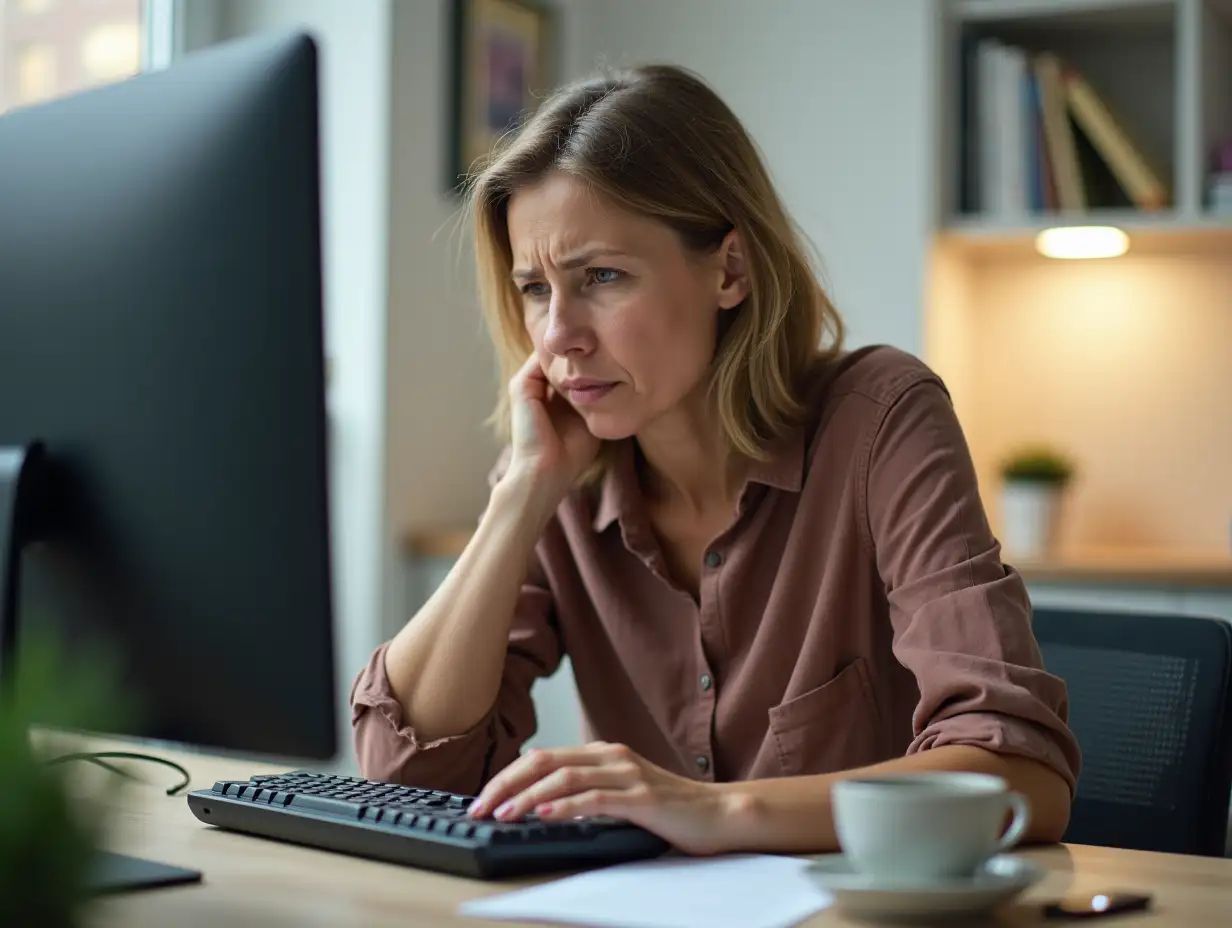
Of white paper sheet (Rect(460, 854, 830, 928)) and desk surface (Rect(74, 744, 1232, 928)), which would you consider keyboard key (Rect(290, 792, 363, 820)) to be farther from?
white paper sheet (Rect(460, 854, 830, 928))

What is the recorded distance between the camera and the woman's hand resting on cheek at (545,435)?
149cm

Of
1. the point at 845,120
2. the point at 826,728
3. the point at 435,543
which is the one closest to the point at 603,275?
the point at 826,728

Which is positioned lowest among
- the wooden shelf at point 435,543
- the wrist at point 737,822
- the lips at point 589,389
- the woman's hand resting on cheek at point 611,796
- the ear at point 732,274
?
the wooden shelf at point 435,543

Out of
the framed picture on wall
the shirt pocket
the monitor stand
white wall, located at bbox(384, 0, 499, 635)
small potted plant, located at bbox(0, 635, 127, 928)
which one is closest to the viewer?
small potted plant, located at bbox(0, 635, 127, 928)

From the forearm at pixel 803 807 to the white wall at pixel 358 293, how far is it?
1.89 meters

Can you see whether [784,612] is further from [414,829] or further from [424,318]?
[424,318]

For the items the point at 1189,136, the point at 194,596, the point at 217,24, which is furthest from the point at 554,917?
the point at 217,24

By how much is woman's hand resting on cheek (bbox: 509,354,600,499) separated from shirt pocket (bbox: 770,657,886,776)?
316 mm

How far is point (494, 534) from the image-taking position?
1441 mm

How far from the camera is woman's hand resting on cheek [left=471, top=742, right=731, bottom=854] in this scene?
935mm

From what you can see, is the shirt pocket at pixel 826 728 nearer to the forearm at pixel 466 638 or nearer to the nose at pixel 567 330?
the forearm at pixel 466 638

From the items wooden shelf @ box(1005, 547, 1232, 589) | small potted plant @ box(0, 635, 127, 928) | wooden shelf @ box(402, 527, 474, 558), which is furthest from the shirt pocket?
wooden shelf @ box(402, 527, 474, 558)

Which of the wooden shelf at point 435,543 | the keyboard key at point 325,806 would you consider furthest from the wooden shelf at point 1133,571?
the keyboard key at point 325,806

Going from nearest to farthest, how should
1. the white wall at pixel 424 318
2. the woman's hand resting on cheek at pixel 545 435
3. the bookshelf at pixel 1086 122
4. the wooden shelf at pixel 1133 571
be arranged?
1. the woman's hand resting on cheek at pixel 545 435
2. the wooden shelf at pixel 1133 571
3. the bookshelf at pixel 1086 122
4. the white wall at pixel 424 318
